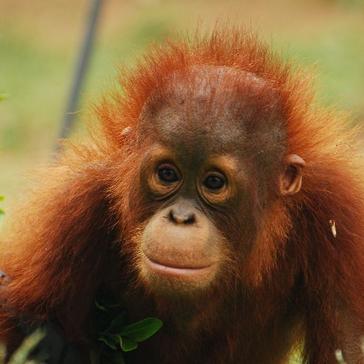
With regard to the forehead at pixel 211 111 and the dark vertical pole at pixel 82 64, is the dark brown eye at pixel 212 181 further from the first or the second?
the dark vertical pole at pixel 82 64

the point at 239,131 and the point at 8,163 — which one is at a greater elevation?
the point at 239,131

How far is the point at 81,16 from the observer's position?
61.6 feet

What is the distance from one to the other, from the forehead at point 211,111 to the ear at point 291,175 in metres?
0.18

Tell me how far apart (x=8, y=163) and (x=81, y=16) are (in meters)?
4.90

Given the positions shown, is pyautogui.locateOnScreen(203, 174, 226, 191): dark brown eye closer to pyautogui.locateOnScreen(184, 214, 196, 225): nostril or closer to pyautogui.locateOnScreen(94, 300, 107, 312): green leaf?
pyautogui.locateOnScreen(184, 214, 196, 225): nostril

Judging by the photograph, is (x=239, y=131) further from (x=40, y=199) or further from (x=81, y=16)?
(x=81, y=16)

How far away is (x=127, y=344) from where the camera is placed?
253 inches

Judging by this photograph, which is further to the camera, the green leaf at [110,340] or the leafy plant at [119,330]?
the green leaf at [110,340]

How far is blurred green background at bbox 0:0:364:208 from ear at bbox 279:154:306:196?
780 cm

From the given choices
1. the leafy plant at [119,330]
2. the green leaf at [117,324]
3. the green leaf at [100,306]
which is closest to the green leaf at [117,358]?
the leafy plant at [119,330]

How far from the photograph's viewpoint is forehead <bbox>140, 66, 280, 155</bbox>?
19.3 ft

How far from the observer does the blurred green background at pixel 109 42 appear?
597 inches

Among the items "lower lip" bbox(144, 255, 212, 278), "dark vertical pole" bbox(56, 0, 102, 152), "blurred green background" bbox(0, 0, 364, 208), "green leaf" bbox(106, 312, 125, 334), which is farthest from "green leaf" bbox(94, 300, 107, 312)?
"blurred green background" bbox(0, 0, 364, 208)

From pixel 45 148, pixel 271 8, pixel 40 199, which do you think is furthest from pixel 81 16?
pixel 40 199
